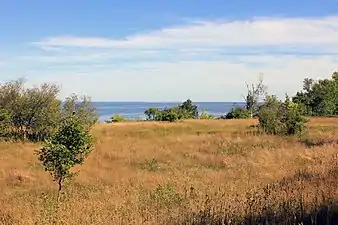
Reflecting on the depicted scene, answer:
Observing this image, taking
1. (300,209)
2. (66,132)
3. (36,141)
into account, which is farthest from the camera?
(36,141)

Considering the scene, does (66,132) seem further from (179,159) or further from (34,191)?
(179,159)

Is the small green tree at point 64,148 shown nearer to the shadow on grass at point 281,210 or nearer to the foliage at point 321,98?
the shadow on grass at point 281,210

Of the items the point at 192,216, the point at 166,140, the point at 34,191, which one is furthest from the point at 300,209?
the point at 166,140

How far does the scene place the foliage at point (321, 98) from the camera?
79.9 m

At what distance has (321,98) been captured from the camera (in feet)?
267

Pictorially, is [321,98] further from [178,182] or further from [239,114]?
[178,182]

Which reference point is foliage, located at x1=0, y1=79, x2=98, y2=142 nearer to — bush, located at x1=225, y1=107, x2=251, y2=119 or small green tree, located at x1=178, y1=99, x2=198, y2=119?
bush, located at x1=225, y1=107, x2=251, y2=119

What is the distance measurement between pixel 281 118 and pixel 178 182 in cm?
2671

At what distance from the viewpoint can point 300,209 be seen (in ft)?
18.2

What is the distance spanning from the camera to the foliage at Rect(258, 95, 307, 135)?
37875 mm

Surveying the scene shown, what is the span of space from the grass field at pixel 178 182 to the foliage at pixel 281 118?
4.48 m

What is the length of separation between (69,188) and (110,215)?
1046cm

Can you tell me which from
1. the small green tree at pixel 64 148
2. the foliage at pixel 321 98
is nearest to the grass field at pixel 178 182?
the small green tree at pixel 64 148

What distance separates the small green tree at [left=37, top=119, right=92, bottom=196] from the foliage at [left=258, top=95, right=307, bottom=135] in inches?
1001
